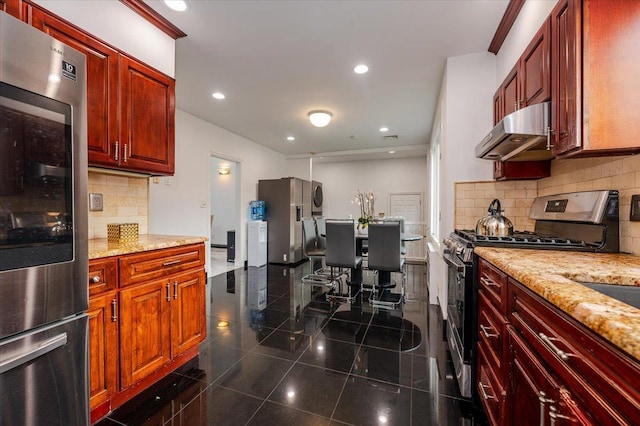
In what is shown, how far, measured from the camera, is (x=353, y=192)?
727 cm

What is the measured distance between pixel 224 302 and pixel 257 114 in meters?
2.73

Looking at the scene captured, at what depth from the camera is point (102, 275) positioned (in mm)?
1433

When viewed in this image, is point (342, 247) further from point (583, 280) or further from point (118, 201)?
point (583, 280)

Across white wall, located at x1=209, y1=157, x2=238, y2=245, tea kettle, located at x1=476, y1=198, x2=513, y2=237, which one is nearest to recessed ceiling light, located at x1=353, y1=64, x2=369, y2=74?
tea kettle, located at x1=476, y1=198, x2=513, y2=237

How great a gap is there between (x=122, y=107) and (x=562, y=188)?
305cm

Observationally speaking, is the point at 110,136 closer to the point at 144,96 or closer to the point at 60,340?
the point at 144,96

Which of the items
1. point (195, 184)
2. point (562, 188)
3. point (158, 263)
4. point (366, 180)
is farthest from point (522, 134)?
point (366, 180)

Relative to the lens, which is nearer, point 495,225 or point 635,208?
point 635,208

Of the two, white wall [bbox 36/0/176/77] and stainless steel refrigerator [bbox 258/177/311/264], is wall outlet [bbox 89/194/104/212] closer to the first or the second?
white wall [bbox 36/0/176/77]

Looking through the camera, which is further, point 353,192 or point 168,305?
point 353,192

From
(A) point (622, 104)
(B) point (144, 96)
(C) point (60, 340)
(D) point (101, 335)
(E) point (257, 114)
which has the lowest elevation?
(D) point (101, 335)

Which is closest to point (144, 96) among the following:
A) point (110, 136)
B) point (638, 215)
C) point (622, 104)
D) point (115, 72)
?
point (115, 72)

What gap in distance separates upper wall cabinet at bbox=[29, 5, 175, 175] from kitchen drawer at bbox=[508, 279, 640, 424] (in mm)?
2326

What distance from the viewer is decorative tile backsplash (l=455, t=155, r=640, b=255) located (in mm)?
1338
